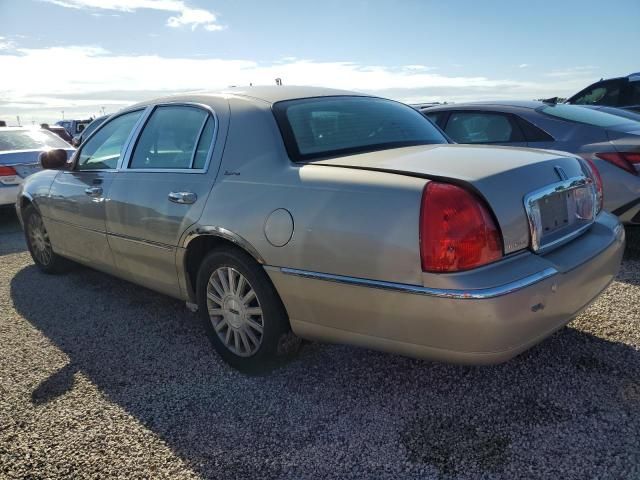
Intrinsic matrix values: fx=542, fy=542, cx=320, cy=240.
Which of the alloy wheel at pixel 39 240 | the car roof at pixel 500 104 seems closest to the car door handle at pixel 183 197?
the alloy wheel at pixel 39 240

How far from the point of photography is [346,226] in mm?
2340

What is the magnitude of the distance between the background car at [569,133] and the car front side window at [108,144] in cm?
326

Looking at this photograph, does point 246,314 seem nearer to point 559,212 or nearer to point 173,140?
point 173,140

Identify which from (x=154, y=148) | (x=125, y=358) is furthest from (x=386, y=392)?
(x=154, y=148)

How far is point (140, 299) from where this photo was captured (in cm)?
438

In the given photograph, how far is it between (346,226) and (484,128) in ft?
11.6

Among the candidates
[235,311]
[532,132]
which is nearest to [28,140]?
[235,311]

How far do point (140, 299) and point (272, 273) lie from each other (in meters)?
2.12

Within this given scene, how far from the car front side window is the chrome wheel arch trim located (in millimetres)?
1175

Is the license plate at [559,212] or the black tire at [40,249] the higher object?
the license plate at [559,212]

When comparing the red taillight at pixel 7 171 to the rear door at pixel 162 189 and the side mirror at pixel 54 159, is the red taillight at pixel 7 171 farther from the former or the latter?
the rear door at pixel 162 189

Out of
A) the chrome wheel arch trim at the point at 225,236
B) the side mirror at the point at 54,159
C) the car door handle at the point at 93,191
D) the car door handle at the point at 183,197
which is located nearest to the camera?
the chrome wheel arch trim at the point at 225,236

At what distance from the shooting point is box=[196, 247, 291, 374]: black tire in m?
2.78

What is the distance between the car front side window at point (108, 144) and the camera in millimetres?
3887
